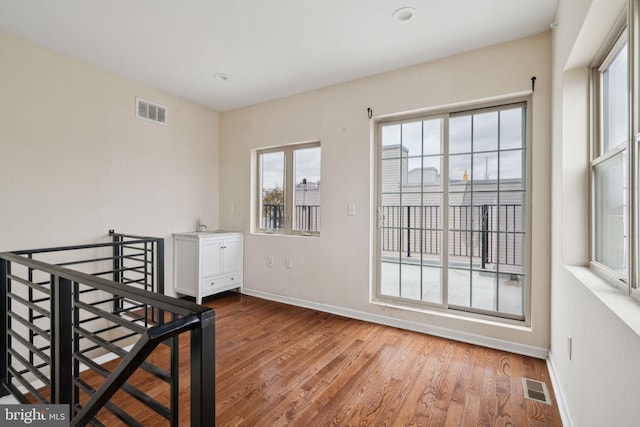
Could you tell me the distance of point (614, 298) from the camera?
1240 millimetres

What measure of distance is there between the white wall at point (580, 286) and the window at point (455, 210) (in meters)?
0.43

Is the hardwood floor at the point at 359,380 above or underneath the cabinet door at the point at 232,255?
underneath

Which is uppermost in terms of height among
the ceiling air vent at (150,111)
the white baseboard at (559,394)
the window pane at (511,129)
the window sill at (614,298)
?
the ceiling air vent at (150,111)

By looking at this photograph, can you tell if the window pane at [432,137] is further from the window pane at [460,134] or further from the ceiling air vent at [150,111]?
the ceiling air vent at [150,111]

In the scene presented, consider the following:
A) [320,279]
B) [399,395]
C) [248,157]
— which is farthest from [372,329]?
[248,157]

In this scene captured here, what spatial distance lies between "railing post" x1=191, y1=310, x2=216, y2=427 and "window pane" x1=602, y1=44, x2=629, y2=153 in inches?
71.1

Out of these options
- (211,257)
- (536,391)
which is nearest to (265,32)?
(211,257)

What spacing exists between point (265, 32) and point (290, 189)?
198 centimetres

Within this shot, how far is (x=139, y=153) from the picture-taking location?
3650 mm

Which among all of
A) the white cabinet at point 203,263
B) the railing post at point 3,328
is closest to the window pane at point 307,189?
the white cabinet at point 203,263

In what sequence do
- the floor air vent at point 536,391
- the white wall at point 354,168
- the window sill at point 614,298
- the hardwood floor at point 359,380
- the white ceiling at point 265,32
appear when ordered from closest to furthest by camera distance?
the window sill at point 614,298
the hardwood floor at point 359,380
the floor air vent at point 536,391
the white ceiling at point 265,32
the white wall at point 354,168

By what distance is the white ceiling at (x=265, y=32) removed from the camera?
7.48 feet

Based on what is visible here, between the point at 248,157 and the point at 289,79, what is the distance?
1.33 m

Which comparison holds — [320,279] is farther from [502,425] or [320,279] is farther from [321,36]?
[321,36]
